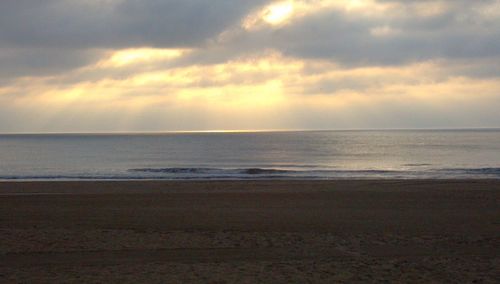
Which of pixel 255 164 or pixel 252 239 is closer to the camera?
pixel 252 239

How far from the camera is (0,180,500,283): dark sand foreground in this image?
374 inches

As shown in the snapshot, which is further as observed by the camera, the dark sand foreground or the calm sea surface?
the calm sea surface

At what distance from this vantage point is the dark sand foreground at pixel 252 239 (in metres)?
9.50

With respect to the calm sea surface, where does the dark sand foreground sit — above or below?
above

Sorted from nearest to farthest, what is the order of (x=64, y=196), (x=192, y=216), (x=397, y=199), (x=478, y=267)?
1. (x=478, y=267)
2. (x=192, y=216)
3. (x=397, y=199)
4. (x=64, y=196)

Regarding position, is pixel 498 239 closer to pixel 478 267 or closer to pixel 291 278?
pixel 478 267

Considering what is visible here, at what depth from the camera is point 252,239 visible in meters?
12.6

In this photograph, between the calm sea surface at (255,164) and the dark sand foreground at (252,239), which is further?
the calm sea surface at (255,164)

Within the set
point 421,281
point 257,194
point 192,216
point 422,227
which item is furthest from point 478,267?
point 257,194

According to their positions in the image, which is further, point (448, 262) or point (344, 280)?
point (448, 262)

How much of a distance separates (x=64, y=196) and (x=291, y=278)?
15.7 meters

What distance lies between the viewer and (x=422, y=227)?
1445cm

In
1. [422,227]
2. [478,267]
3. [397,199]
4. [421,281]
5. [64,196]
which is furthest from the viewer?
[64,196]

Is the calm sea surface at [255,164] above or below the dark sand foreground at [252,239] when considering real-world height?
below
